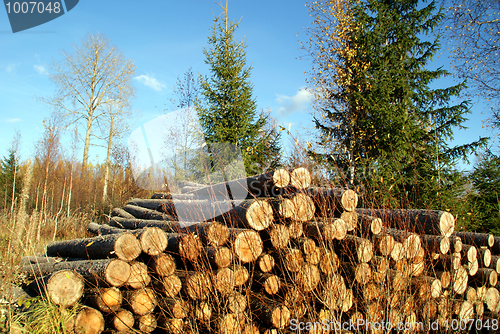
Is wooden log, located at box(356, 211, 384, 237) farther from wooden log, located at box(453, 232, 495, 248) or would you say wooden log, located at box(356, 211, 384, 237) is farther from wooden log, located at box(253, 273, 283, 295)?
wooden log, located at box(453, 232, 495, 248)

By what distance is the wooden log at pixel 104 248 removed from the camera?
3.05m

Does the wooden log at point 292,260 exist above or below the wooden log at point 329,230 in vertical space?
below

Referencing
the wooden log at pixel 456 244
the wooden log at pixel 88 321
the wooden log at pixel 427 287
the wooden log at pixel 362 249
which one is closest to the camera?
the wooden log at pixel 88 321

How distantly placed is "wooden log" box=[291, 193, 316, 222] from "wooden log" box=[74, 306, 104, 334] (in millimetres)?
2163

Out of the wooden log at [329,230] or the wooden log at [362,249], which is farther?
the wooden log at [362,249]

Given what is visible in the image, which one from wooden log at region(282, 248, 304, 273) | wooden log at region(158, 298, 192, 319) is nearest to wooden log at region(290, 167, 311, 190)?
wooden log at region(282, 248, 304, 273)

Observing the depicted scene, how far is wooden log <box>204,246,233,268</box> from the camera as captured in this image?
296 cm

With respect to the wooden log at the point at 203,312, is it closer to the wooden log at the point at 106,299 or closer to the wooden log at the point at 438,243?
the wooden log at the point at 106,299

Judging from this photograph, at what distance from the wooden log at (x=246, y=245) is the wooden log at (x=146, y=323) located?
3.54 ft

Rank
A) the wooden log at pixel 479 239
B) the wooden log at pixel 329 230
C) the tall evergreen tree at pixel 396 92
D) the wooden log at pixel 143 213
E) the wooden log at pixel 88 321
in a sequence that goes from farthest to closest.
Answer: the tall evergreen tree at pixel 396 92
the wooden log at pixel 143 213
the wooden log at pixel 479 239
the wooden log at pixel 329 230
the wooden log at pixel 88 321

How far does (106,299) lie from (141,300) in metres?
0.33

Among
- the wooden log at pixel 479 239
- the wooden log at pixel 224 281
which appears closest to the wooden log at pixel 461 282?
the wooden log at pixel 479 239

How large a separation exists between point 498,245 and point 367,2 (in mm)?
9544

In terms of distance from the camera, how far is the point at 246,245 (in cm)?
307
